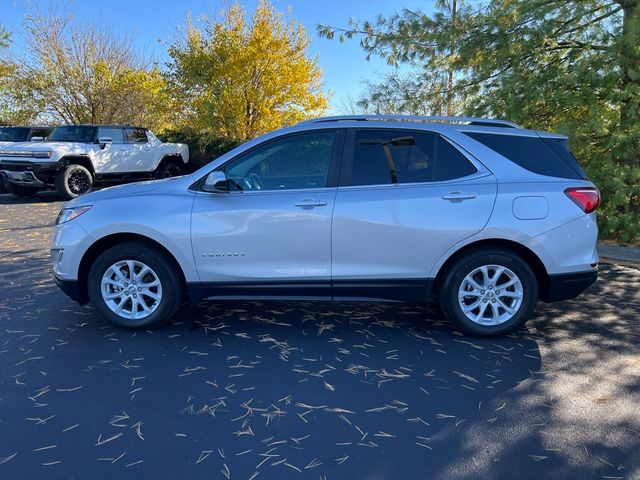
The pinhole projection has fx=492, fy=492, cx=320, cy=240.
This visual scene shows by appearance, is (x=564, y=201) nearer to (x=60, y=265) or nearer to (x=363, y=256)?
(x=363, y=256)

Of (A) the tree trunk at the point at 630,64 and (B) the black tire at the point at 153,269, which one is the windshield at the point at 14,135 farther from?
(A) the tree trunk at the point at 630,64

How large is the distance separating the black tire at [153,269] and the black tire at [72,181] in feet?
31.6

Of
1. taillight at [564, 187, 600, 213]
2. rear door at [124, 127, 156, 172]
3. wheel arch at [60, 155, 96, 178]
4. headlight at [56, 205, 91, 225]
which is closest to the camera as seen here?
taillight at [564, 187, 600, 213]

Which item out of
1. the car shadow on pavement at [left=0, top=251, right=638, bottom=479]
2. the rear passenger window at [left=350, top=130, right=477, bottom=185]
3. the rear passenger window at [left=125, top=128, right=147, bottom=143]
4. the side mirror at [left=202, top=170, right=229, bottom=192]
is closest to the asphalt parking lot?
the car shadow on pavement at [left=0, top=251, right=638, bottom=479]

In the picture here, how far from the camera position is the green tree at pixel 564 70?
22.0 ft

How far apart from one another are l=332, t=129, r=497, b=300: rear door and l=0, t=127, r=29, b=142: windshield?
13939mm

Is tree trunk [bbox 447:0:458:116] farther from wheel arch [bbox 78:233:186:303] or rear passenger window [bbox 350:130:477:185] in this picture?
wheel arch [bbox 78:233:186:303]

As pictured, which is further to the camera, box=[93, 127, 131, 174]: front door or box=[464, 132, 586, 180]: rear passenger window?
box=[93, 127, 131, 174]: front door

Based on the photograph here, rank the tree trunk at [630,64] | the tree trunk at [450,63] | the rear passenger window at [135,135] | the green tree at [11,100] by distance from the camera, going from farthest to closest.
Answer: the green tree at [11,100], the rear passenger window at [135,135], the tree trunk at [450,63], the tree trunk at [630,64]

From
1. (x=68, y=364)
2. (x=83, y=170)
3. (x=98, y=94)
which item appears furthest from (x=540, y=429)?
(x=98, y=94)

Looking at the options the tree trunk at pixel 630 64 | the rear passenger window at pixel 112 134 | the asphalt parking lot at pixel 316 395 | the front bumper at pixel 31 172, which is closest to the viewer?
the asphalt parking lot at pixel 316 395

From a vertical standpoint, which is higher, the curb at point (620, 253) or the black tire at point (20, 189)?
the black tire at point (20, 189)

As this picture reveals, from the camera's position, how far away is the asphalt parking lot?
2.51 metres

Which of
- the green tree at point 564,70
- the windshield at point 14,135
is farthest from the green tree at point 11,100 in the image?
the green tree at point 564,70
